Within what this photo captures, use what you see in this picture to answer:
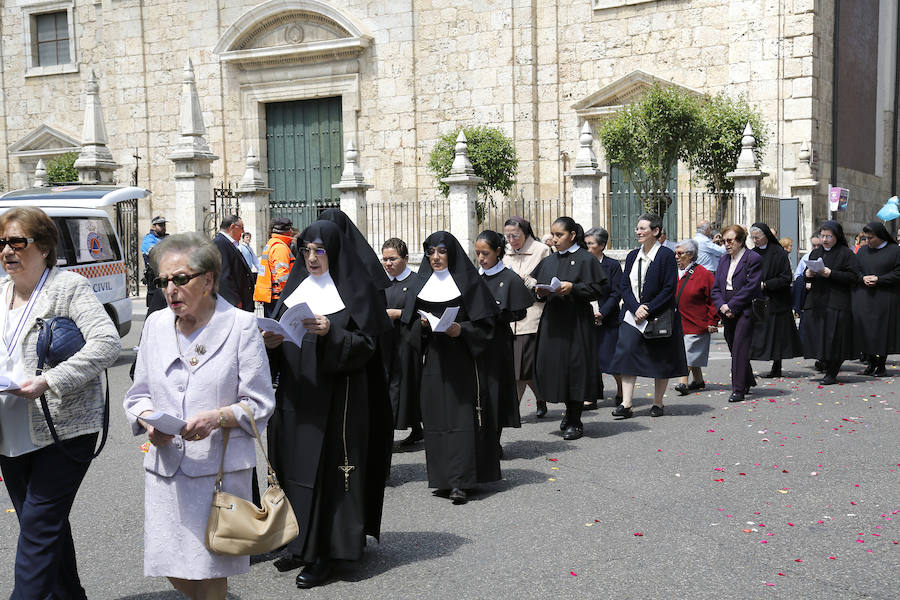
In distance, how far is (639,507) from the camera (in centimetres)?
595

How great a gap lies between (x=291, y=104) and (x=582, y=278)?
1810 centimetres

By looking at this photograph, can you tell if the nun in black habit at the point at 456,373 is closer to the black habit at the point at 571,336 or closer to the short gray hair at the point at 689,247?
the black habit at the point at 571,336

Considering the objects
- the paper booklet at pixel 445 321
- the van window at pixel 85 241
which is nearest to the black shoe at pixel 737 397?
the paper booklet at pixel 445 321

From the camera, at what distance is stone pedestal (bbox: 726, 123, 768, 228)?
1747cm

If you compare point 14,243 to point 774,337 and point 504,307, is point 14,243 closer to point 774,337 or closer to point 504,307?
point 504,307

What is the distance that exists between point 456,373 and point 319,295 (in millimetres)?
1664

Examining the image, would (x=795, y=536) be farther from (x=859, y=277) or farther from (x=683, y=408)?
(x=859, y=277)

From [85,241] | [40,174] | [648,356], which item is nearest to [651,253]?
[648,356]

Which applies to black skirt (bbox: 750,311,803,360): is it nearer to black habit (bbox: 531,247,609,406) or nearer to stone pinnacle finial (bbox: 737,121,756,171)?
black habit (bbox: 531,247,609,406)

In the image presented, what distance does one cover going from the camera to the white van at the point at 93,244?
12258 mm

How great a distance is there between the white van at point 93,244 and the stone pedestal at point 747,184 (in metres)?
10.8

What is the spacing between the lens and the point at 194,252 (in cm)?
365

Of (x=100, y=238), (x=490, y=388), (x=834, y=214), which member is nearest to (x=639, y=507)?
(x=490, y=388)

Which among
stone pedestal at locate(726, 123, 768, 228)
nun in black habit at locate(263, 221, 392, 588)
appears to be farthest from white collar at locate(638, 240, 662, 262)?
stone pedestal at locate(726, 123, 768, 228)
